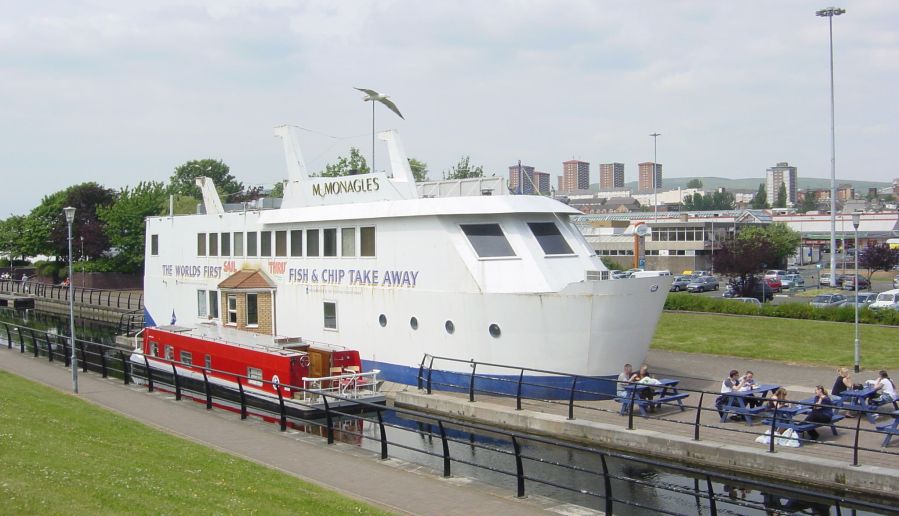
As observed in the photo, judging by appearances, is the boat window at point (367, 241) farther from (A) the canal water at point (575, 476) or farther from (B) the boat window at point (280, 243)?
(A) the canal water at point (575, 476)

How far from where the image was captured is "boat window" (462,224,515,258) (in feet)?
72.5

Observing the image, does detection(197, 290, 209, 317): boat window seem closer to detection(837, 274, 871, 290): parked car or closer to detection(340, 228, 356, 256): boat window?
detection(340, 228, 356, 256): boat window

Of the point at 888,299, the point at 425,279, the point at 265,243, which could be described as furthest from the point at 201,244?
the point at 888,299

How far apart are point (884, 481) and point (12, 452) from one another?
541 inches

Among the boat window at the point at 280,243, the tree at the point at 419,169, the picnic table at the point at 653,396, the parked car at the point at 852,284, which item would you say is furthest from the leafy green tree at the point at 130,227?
the picnic table at the point at 653,396

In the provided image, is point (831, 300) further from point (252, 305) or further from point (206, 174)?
point (206, 174)

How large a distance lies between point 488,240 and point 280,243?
8894 mm

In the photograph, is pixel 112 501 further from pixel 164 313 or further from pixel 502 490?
pixel 164 313

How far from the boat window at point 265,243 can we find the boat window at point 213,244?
3.03 meters

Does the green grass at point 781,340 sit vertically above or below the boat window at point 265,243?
below

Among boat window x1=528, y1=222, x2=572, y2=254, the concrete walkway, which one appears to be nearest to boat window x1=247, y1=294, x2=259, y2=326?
the concrete walkway

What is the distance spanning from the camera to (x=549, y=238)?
2286 centimetres

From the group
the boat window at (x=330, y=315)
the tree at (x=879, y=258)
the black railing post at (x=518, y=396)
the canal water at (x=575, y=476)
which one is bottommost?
the canal water at (x=575, y=476)

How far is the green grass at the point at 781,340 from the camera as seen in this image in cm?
2692
